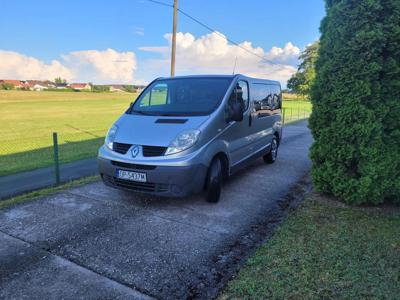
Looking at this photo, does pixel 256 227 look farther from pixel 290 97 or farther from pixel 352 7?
pixel 290 97

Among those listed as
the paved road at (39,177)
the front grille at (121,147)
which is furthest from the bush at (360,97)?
the paved road at (39,177)

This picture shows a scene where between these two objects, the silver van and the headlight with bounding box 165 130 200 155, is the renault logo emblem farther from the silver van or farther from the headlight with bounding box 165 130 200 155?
the headlight with bounding box 165 130 200 155

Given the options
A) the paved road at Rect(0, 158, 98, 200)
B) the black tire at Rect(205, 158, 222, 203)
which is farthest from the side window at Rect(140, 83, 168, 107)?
the paved road at Rect(0, 158, 98, 200)

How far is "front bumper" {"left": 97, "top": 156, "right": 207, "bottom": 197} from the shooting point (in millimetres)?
4102

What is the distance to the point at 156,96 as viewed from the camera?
5.61m

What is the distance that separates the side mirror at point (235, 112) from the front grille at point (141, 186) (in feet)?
5.15

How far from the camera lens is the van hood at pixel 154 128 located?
14.0 feet

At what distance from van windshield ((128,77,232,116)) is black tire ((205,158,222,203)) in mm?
804

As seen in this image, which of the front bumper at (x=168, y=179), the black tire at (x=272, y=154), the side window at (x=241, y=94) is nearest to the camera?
the front bumper at (x=168, y=179)

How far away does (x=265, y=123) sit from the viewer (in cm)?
682

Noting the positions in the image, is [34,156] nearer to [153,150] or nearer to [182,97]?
[182,97]

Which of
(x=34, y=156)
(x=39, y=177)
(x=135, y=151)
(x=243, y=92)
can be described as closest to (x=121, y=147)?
(x=135, y=151)

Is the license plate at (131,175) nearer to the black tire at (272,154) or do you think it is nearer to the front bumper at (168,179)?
the front bumper at (168,179)

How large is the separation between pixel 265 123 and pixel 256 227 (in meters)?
3.31
